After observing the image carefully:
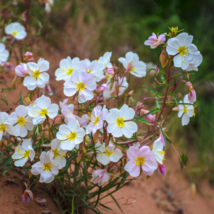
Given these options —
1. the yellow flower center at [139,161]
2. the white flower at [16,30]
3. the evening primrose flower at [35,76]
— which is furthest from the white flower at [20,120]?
the white flower at [16,30]

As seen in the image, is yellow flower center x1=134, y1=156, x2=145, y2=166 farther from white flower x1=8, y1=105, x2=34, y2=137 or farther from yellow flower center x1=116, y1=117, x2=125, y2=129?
white flower x1=8, y1=105, x2=34, y2=137

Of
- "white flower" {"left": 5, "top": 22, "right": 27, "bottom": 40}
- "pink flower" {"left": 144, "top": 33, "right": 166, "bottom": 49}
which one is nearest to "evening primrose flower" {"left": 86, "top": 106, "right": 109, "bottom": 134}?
"pink flower" {"left": 144, "top": 33, "right": 166, "bottom": 49}

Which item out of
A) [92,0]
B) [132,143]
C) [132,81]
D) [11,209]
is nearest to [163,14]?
[92,0]

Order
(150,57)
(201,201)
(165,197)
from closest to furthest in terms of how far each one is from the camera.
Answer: (165,197)
(201,201)
(150,57)

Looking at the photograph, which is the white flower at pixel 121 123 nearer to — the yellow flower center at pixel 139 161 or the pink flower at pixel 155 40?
the yellow flower center at pixel 139 161

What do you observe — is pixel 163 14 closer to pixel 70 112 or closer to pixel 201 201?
pixel 201 201

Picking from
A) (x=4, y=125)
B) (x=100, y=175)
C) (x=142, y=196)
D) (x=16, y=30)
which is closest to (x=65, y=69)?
(x=4, y=125)
